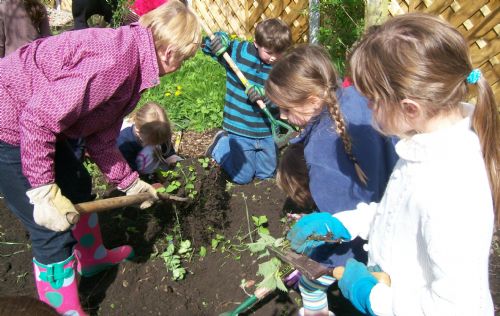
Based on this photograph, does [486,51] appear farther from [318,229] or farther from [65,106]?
[65,106]

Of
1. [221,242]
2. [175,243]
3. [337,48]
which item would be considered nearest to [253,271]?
[221,242]

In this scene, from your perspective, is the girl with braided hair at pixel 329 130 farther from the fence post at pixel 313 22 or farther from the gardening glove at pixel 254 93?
A: the fence post at pixel 313 22

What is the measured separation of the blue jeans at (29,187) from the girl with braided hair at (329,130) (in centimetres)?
97

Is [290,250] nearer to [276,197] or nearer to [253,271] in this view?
[253,271]

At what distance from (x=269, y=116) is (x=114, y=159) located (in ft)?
5.59

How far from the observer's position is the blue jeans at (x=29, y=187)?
6.35 feet

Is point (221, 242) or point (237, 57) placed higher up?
point (237, 57)

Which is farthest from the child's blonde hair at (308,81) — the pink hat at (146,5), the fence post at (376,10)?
the pink hat at (146,5)

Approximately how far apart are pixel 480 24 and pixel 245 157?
2539 millimetres

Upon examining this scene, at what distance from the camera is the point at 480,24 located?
4.25m

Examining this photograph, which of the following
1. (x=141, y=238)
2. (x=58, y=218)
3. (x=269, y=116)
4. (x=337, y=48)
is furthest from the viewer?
(x=337, y=48)

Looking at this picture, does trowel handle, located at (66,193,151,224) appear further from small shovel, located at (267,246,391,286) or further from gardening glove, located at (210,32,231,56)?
gardening glove, located at (210,32,231,56)

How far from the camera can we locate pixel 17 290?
8.52ft

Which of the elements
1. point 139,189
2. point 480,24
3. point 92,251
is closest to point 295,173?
point 139,189
